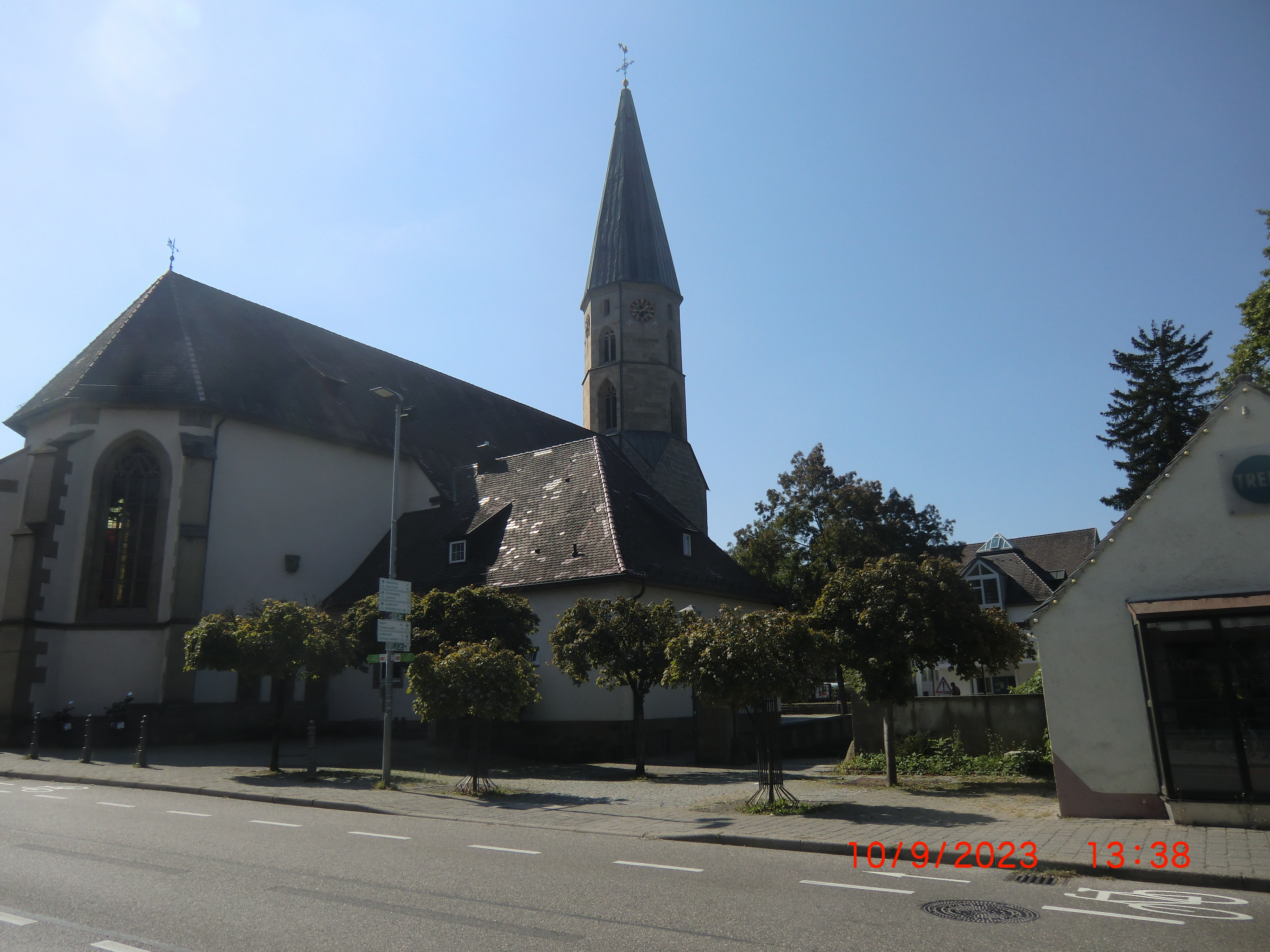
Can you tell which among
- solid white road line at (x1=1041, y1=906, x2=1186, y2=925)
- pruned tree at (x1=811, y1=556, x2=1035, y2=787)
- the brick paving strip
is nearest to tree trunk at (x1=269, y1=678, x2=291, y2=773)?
the brick paving strip

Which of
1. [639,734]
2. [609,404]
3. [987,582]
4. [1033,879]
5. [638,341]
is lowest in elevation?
[1033,879]

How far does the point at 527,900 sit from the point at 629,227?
48330mm

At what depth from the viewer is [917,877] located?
8297 millimetres

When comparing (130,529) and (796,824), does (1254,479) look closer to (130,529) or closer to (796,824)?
(796,824)

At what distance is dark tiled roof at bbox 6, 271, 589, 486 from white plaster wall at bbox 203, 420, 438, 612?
73 centimetres

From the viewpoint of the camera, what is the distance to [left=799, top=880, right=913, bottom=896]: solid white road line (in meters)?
7.59

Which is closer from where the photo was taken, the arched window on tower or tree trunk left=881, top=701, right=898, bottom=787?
tree trunk left=881, top=701, right=898, bottom=787

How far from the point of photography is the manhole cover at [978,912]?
6586 mm

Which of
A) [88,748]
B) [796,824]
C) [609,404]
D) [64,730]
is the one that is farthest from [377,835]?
[609,404]

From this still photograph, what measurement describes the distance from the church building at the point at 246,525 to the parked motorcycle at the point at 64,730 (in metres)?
1.00

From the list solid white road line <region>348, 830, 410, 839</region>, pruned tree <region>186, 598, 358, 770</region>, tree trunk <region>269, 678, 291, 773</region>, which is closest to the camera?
solid white road line <region>348, 830, 410, 839</region>

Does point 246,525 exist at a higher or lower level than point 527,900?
higher

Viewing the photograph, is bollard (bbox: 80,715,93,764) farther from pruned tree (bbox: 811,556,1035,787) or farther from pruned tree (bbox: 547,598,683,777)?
pruned tree (bbox: 811,556,1035,787)

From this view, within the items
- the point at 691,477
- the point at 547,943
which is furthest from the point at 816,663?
the point at 691,477
